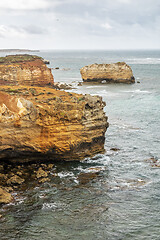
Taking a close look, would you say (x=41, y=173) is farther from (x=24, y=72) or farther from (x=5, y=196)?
(x=24, y=72)

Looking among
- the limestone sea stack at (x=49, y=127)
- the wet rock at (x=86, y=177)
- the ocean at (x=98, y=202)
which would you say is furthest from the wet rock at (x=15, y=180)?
the wet rock at (x=86, y=177)

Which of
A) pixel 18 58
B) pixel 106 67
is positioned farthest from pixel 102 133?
pixel 106 67

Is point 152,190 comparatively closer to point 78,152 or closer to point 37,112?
point 78,152

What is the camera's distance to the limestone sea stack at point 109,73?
311ft

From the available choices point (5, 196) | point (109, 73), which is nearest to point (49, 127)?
point (5, 196)

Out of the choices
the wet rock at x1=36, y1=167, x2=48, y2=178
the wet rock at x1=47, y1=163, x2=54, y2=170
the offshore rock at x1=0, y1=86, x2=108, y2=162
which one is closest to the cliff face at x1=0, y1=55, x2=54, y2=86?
the offshore rock at x1=0, y1=86, x2=108, y2=162

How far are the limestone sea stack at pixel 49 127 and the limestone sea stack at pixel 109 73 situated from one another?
6579 cm

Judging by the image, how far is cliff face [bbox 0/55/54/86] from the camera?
57791mm

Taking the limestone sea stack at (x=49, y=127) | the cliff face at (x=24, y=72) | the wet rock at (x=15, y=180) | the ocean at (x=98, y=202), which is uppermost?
the cliff face at (x=24, y=72)

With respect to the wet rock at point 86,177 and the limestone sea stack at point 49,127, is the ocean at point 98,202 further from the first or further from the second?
the limestone sea stack at point 49,127

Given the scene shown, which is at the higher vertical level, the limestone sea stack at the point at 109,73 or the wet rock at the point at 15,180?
the limestone sea stack at the point at 109,73

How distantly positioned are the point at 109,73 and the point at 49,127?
2805 inches

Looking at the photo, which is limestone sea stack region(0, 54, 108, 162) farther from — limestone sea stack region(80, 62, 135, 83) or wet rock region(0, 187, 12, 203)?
limestone sea stack region(80, 62, 135, 83)

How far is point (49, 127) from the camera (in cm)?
2855
